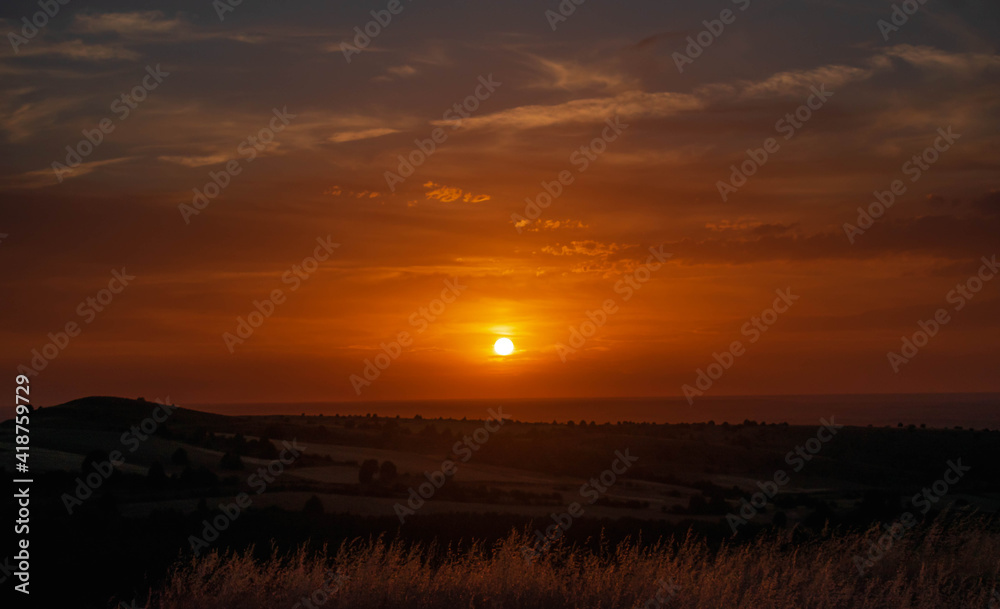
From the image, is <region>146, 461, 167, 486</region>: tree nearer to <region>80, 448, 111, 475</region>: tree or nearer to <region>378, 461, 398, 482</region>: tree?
<region>80, 448, 111, 475</region>: tree

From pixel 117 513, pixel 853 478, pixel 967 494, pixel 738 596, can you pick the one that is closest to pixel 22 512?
pixel 117 513

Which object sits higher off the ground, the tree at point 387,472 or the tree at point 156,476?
the tree at point 156,476

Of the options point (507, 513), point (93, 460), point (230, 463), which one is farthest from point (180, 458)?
point (507, 513)

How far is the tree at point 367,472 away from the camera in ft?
144

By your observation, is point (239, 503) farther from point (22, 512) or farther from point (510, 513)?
point (510, 513)

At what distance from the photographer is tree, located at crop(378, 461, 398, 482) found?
4521 centimetres

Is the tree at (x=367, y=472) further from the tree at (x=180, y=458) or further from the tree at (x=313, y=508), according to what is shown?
the tree at (x=313, y=508)

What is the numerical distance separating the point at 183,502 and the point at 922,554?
27.3 metres

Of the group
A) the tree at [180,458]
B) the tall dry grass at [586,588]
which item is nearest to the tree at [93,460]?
the tree at [180,458]

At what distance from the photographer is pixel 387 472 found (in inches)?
1826

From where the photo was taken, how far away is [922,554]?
16047 mm

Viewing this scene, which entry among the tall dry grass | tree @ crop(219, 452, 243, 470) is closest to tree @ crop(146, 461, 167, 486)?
tree @ crop(219, 452, 243, 470)

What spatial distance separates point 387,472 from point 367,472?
1.67m

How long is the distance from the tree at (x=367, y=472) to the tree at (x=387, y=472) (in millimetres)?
396
